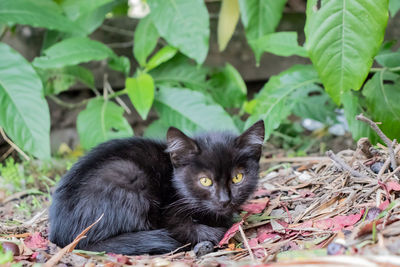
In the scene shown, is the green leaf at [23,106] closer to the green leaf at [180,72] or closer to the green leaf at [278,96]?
the green leaf at [180,72]

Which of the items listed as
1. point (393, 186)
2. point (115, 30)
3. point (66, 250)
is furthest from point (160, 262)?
point (115, 30)

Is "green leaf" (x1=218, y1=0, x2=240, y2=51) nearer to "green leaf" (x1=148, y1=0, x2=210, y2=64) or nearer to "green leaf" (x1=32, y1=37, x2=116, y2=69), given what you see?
"green leaf" (x1=148, y1=0, x2=210, y2=64)

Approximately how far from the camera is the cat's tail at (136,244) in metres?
2.25

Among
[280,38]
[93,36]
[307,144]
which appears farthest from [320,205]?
[93,36]

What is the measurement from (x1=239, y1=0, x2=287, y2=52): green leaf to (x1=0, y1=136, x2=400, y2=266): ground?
3.86 feet

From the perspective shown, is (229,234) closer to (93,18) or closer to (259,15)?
(259,15)

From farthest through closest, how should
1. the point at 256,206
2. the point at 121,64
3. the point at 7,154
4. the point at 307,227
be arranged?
the point at 7,154 < the point at 121,64 < the point at 256,206 < the point at 307,227

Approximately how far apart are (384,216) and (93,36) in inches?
143

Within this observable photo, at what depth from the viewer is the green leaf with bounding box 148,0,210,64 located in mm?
3541

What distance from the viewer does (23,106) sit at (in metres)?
3.09

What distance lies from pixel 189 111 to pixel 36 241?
1662 millimetres

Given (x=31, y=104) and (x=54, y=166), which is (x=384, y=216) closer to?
(x=31, y=104)

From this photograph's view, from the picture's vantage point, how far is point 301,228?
2.26 m

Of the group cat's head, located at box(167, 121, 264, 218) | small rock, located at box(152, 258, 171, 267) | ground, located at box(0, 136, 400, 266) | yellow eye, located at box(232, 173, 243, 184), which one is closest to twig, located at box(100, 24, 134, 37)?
ground, located at box(0, 136, 400, 266)
